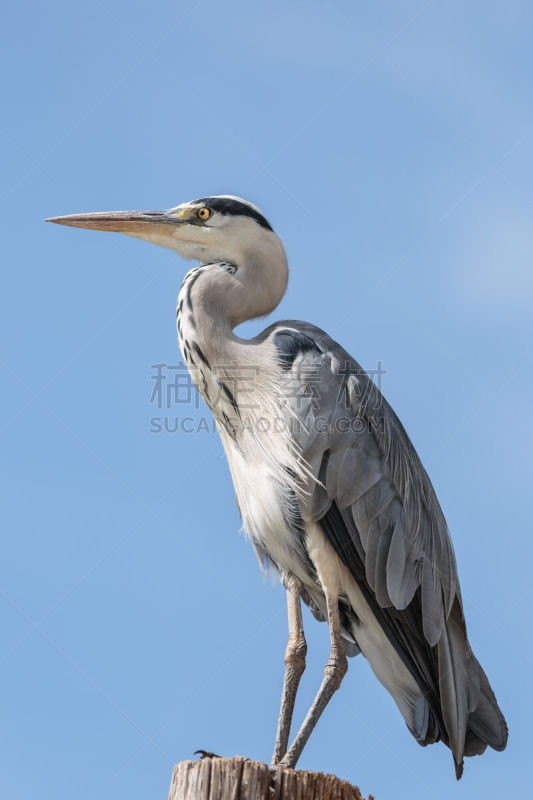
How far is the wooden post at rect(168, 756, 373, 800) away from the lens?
110 inches

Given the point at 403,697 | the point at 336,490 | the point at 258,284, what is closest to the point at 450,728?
the point at 403,697

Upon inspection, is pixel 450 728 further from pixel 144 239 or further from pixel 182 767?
pixel 144 239

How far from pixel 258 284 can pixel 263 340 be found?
0.28 meters

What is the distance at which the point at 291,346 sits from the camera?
4012mm

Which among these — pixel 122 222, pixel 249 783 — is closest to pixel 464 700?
pixel 249 783

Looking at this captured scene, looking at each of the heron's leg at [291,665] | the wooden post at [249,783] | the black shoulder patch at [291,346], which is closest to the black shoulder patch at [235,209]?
the black shoulder patch at [291,346]

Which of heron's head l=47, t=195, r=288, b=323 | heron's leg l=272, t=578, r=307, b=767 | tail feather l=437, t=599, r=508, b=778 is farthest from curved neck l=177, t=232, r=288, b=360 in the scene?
tail feather l=437, t=599, r=508, b=778

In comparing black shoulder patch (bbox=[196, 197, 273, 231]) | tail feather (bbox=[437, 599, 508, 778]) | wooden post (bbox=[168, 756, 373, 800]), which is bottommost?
wooden post (bbox=[168, 756, 373, 800])

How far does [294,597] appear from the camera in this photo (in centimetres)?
404

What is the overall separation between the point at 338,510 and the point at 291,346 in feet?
2.43

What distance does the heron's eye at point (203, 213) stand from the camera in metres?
4.39

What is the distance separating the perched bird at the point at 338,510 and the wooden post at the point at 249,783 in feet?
2.58

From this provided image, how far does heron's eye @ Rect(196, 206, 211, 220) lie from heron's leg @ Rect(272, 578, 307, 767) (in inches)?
69.0

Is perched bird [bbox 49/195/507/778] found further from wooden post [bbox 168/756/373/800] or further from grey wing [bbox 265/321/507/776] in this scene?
wooden post [bbox 168/756/373/800]
